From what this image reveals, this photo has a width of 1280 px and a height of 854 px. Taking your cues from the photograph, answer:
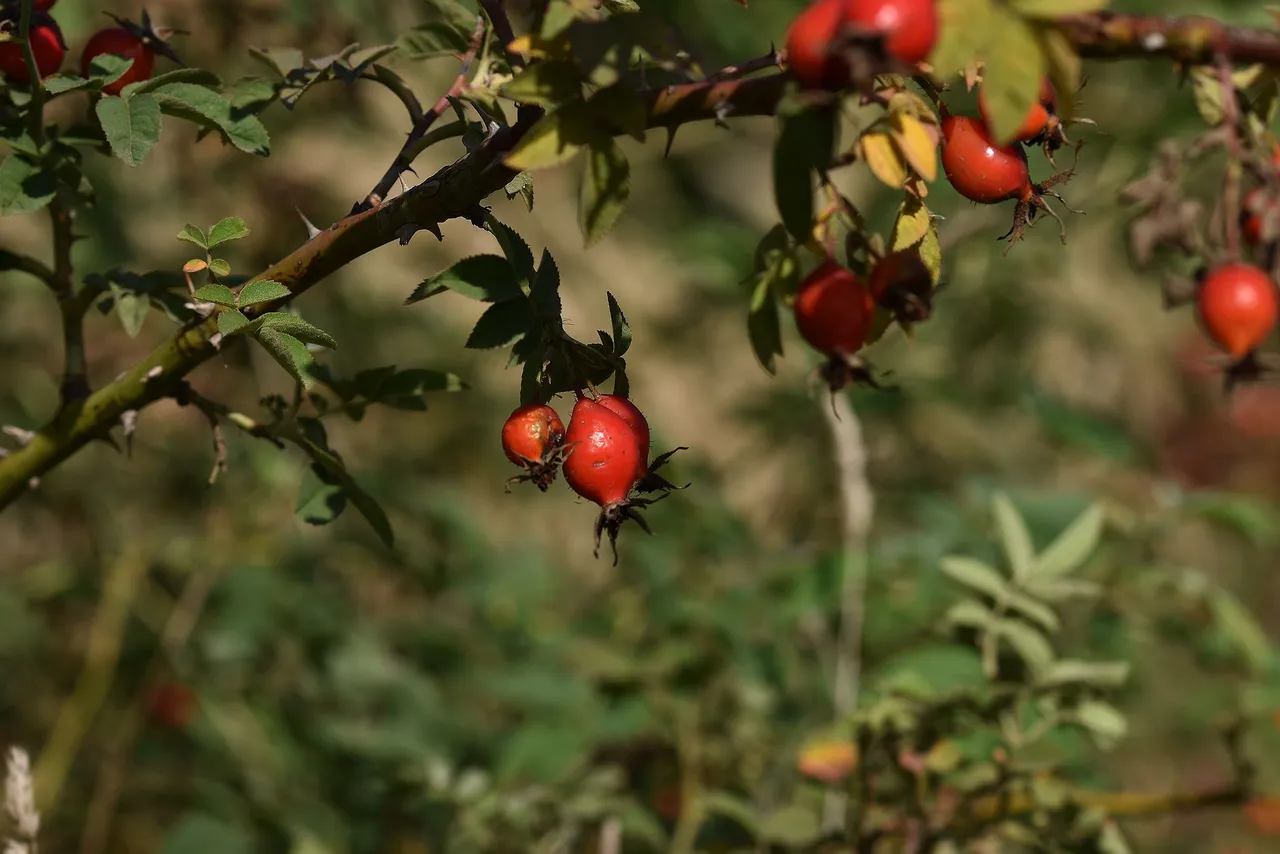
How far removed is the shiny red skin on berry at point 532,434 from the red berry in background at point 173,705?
1.93 m

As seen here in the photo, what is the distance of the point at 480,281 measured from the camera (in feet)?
3.77

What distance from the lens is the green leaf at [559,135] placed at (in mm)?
933

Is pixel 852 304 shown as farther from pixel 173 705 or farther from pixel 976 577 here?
pixel 173 705

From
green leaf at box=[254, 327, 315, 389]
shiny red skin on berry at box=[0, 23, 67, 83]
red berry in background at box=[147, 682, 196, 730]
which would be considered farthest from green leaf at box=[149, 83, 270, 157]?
red berry in background at box=[147, 682, 196, 730]

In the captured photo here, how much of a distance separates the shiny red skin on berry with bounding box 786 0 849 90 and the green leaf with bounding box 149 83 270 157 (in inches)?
24.7

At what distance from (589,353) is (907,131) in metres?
0.33

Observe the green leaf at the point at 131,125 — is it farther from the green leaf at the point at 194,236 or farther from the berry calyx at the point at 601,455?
the berry calyx at the point at 601,455

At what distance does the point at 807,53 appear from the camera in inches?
33.5

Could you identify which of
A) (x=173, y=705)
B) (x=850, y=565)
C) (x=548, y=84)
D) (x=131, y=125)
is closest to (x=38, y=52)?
(x=131, y=125)

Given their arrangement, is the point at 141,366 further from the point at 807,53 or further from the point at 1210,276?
the point at 1210,276

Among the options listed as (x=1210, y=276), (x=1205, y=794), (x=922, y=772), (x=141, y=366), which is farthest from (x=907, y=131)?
(x=1205, y=794)

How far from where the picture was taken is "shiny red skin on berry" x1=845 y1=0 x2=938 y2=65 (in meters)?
0.81

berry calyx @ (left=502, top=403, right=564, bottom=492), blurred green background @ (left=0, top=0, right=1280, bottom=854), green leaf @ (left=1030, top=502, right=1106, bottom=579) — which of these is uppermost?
berry calyx @ (left=502, top=403, right=564, bottom=492)

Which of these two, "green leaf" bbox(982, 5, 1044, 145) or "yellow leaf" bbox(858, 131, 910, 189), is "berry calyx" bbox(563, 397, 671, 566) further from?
"green leaf" bbox(982, 5, 1044, 145)
